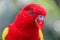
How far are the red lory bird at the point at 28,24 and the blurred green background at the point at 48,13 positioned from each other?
10cm

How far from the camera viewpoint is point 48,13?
0.93m

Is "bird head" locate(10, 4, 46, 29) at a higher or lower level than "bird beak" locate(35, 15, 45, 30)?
higher

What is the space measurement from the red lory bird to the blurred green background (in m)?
0.10

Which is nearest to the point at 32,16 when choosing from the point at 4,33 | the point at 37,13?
the point at 37,13

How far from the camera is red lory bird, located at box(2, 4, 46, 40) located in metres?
0.77

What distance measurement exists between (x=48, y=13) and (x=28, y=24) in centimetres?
18

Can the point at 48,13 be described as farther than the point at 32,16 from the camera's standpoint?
Yes

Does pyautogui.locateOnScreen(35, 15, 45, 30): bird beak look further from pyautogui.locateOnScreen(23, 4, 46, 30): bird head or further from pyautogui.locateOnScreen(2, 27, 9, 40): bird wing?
pyautogui.locateOnScreen(2, 27, 9, 40): bird wing

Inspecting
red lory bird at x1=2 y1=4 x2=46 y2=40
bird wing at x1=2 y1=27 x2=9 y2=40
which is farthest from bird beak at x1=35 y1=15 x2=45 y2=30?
bird wing at x1=2 y1=27 x2=9 y2=40

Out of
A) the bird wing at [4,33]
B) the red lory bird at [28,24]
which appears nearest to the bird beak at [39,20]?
the red lory bird at [28,24]

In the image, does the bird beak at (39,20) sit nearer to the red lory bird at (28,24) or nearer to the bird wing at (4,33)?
the red lory bird at (28,24)

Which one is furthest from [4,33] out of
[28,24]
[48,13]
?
[48,13]

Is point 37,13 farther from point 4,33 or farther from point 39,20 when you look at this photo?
point 4,33

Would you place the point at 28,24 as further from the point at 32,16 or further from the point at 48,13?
the point at 48,13
